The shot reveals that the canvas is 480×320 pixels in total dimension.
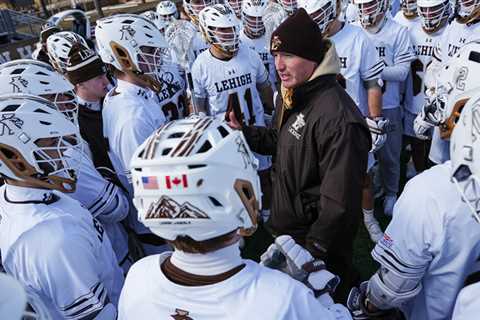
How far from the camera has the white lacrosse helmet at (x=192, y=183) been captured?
1378 mm

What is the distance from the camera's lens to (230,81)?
485 centimetres

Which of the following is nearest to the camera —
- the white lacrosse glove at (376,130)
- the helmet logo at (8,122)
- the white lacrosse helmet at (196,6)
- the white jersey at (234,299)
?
the white jersey at (234,299)

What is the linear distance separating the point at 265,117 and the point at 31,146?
3.95 meters

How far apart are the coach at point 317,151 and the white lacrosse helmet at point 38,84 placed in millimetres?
1554

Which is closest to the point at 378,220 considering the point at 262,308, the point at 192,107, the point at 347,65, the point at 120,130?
the point at 347,65

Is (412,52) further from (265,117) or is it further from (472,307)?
(472,307)

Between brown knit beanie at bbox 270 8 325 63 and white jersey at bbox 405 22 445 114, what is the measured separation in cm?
283

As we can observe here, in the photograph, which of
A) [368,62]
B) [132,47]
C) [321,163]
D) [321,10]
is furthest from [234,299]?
[368,62]

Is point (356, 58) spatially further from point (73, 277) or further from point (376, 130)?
point (73, 277)

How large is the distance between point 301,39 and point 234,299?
183 centimetres

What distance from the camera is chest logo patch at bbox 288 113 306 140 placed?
2.67 m

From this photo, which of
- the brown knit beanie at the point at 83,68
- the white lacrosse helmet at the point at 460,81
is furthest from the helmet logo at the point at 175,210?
the brown knit beanie at the point at 83,68

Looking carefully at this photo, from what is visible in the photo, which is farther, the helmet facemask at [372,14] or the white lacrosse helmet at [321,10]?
the helmet facemask at [372,14]

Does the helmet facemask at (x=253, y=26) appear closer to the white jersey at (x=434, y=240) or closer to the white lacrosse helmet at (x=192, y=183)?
the white jersey at (x=434, y=240)
